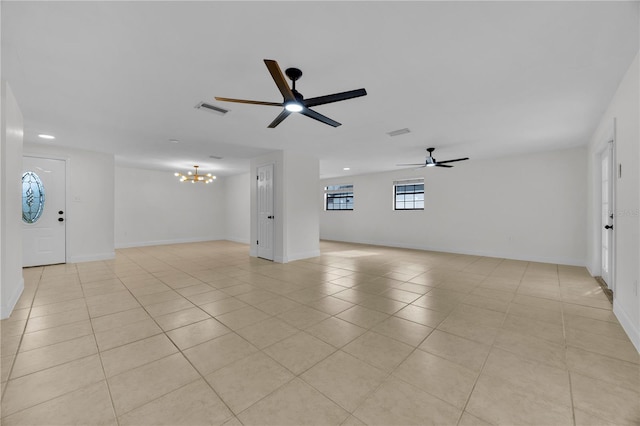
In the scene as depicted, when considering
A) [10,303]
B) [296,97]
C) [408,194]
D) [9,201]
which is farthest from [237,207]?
[296,97]

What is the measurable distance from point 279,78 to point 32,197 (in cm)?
663

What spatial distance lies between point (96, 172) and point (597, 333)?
9212 mm

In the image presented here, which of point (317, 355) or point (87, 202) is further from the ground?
point (87, 202)

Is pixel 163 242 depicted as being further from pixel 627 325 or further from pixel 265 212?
pixel 627 325

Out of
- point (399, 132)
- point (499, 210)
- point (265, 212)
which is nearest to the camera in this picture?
point (399, 132)

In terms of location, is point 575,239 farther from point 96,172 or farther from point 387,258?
point 96,172

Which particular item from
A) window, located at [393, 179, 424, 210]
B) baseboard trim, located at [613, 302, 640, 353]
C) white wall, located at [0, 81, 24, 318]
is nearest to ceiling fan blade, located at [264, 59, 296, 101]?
white wall, located at [0, 81, 24, 318]

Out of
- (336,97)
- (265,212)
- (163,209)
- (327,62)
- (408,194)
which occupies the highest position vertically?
(327,62)

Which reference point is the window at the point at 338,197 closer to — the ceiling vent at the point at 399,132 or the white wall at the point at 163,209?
the white wall at the point at 163,209

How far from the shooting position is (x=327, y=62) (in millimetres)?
2406

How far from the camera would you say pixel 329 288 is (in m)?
3.99

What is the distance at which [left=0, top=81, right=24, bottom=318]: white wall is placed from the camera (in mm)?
2804

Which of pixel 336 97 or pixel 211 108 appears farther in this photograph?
pixel 211 108

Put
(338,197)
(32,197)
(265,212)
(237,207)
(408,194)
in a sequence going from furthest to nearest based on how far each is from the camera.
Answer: (338,197), (237,207), (408,194), (265,212), (32,197)
